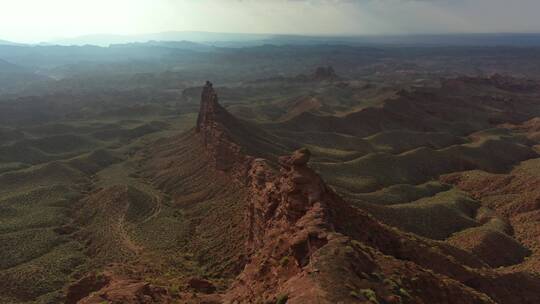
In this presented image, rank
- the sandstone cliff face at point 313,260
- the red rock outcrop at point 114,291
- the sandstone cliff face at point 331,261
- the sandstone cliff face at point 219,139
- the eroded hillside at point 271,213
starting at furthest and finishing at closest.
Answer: the sandstone cliff face at point 219,139, the red rock outcrop at point 114,291, the eroded hillside at point 271,213, the sandstone cliff face at point 313,260, the sandstone cliff face at point 331,261

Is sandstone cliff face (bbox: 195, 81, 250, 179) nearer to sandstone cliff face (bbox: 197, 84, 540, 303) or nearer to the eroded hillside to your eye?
the eroded hillside

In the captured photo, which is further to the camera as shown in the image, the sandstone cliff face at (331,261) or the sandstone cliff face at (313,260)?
the sandstone cliff face at (313,260)

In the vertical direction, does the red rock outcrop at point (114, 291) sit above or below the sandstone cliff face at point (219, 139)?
below

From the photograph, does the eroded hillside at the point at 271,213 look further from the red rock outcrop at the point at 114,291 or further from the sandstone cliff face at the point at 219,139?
the sandstone cliff face at the point at 219,139

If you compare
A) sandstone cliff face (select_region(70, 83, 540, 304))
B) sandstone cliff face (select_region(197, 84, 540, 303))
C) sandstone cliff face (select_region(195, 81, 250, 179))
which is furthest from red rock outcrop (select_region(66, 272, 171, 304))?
sandstone cliff face (select_region(195, 81, 250, 179))

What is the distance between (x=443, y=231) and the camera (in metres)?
62.2

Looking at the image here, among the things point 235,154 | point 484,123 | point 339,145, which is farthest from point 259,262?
point 484,123

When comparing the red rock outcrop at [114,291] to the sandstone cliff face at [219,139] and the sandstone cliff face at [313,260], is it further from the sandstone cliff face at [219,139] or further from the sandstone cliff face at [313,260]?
the sandstone cliff face at [219,139]

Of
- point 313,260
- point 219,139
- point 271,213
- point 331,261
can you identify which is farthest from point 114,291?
point 219,139

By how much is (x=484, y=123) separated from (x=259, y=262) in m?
131

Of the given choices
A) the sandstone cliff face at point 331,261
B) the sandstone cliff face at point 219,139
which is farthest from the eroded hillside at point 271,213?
the sandstone cliff face at point 219,139

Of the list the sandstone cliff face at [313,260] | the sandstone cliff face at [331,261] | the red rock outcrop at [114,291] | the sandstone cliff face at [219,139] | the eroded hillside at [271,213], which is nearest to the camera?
the sandstone cliff face at [331,261]

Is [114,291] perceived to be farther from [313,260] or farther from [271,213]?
[313,260]

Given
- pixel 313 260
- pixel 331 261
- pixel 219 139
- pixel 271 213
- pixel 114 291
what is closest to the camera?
pixel 331 261
